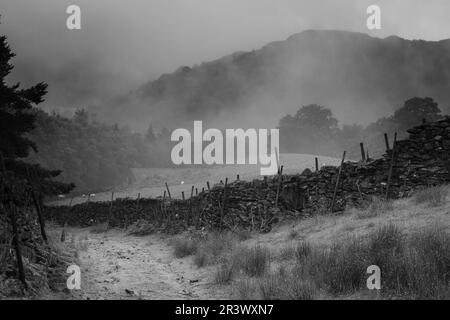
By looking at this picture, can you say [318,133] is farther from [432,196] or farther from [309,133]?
[432,196]

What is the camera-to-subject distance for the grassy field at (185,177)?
44.0 metres

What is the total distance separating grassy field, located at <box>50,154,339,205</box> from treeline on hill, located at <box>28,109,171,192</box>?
3.81 metres

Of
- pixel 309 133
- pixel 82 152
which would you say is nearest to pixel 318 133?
pixel 309 133

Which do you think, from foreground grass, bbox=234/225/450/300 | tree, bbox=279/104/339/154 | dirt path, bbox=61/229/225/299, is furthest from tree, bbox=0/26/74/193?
tree, bbox=279/104/339/154

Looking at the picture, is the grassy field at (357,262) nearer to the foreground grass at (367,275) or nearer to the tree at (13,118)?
the foreground grass at (367,275)

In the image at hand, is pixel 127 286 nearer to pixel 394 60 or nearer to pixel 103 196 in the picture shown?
pixel 103 196

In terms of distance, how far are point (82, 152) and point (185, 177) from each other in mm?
16020

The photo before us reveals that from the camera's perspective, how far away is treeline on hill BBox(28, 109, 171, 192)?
164 ft

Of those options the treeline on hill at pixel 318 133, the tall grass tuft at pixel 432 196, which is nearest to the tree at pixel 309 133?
the treeline on hill at pixel 318 133

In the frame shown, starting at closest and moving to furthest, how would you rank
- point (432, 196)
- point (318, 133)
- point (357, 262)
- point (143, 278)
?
point (357, 262), point (143, 278), point (432, 196), point (318, 133)

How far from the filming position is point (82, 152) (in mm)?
57438

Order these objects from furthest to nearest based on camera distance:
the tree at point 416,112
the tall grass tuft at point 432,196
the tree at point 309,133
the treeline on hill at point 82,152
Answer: the tree at point 309,133 < the tree at point 416,112 < the treeline on hill at point 82,152 < the tall grass tuft at point 432,196

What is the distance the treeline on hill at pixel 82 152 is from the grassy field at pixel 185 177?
12.5ft

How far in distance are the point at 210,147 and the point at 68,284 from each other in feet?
232
